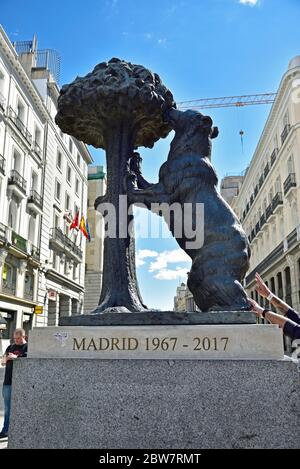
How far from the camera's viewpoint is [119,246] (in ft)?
15.0

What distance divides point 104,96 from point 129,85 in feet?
0.97

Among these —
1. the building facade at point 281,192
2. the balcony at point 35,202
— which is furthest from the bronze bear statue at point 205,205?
the balcony at point 35,202

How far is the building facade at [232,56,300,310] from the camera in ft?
97.1

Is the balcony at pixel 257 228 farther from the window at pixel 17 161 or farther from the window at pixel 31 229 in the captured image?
the window at pixel 17 161

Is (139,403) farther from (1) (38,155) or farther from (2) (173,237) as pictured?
(1) (38,155)

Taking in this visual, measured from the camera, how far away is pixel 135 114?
4770 mm

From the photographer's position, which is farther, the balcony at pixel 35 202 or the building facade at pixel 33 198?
the balcony at pixel 35 202

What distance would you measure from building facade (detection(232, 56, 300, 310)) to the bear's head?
2466cm

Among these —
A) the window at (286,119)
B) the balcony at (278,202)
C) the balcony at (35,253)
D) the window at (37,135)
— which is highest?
the window at (286,119)

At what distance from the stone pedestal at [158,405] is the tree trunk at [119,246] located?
3.11 ft

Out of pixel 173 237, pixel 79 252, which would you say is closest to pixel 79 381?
pixel 173 237

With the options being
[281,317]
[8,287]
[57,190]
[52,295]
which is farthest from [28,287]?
[281,317]

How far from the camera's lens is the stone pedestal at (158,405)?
321cm

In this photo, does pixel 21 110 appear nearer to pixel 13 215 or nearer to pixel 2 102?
pixel 2 102
